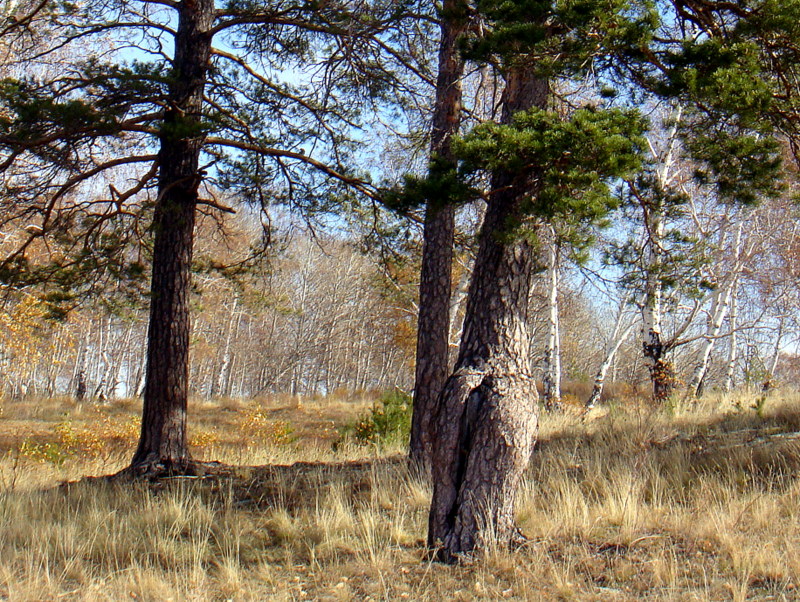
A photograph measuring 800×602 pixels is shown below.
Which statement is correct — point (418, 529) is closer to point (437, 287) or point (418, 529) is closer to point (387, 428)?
point (437, 287)

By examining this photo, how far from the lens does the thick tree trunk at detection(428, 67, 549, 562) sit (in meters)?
4.34

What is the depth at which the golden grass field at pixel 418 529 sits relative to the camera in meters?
4.01

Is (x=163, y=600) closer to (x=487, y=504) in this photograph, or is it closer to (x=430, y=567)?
(x=430, y=567)

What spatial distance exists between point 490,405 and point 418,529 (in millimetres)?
1368

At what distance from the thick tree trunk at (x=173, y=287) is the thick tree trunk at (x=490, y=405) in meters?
3.97

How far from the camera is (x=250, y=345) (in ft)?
145

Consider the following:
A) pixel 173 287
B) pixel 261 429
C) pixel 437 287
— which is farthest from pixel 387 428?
pixel 261 429

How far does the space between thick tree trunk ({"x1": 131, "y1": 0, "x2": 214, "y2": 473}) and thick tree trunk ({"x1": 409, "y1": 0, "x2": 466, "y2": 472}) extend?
2.56 metres

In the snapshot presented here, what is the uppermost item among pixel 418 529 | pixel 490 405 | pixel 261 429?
pixel 490 405

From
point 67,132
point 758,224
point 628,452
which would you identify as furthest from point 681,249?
point 758,224

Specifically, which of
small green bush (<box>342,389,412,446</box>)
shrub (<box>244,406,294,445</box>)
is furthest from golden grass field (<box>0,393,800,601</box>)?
shrub (<box>244,406,294,445</box>)

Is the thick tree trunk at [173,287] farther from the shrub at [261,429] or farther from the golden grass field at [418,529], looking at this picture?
the shrub at [261,429]

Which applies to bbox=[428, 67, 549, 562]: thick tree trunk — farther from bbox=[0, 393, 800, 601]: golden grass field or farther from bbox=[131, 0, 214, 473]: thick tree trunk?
bbox=[131, 0, 214, 473]: thick tree trunk

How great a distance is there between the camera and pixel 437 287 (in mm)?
7641
